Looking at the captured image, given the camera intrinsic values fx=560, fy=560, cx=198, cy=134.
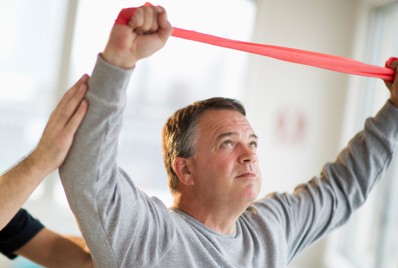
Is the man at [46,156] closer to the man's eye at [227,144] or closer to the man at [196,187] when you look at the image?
the man at [196,187]

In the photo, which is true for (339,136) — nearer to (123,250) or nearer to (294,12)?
(294,12)

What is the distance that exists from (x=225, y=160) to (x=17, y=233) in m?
0.65

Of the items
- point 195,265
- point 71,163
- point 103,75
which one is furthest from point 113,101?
point 195,265

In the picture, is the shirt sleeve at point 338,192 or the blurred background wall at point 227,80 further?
the blurred background wall at point 227,80

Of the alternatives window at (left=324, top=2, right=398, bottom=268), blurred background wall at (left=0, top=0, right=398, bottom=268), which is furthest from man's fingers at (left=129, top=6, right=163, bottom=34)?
blurred background wall at (left=0, top=0, right=398, bottom=268)

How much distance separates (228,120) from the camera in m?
Result: 1.66

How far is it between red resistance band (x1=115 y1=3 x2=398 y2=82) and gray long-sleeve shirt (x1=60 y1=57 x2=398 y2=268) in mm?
160

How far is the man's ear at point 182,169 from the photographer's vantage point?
1.65m

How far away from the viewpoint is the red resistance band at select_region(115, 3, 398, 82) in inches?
55.1

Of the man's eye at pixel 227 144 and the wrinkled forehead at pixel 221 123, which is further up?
the wrinkled forehead at pixel 221 123

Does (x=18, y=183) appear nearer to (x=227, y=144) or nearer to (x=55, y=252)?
(x=55, y=252)

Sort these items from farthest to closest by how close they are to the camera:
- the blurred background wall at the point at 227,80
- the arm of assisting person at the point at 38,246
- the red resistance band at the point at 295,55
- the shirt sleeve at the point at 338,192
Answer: the blurred background wall at the point at 227,80, the shirt sleeve at the point at 338,192, the arm of assisting person at the point at 38,246, the red resistance band at the point at 295,55

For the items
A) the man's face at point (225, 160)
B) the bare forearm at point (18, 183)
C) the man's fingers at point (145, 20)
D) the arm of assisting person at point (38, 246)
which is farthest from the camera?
the arm of assisting person at point (38, 246)

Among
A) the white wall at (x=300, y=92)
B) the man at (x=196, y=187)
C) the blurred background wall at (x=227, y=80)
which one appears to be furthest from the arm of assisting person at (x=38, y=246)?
the white wall at (x=300, y=92)
